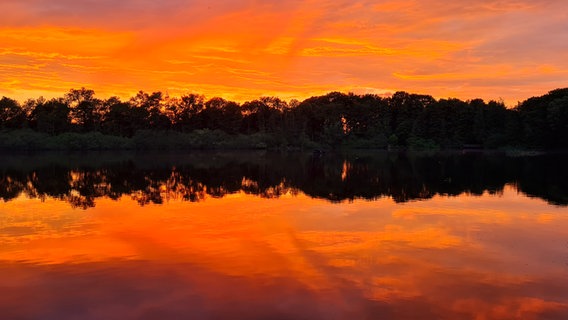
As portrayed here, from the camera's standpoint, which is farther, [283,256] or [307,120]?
[307,120]

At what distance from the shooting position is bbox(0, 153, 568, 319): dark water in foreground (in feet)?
31.8

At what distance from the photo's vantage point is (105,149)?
101 metres

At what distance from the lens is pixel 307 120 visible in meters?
122

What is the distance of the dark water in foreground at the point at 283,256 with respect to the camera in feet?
31.8

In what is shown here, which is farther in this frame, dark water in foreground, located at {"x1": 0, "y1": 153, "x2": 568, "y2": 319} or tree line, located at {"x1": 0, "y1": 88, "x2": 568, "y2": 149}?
tree line, located at {"x1": 0, "y1": 88, "x2": 568, "y2": 149}

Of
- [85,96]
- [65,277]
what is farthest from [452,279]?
[85,96]

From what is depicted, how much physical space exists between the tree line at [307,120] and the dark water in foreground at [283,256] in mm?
79220

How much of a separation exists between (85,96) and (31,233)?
329 ft

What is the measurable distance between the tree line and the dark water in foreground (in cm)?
7922

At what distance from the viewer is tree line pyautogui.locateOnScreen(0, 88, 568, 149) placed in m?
99.4

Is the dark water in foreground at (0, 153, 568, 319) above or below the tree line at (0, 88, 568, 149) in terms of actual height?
below

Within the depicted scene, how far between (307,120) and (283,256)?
10927 cm

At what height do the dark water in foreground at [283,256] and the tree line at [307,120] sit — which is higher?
the tree line at [307,120]

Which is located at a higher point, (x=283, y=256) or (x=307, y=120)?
(x=307, y=120)
